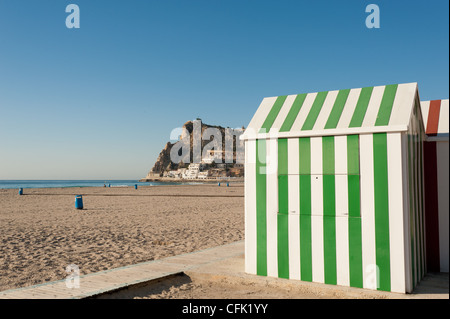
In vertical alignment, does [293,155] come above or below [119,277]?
above

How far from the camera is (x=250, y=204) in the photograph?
5.46 meters

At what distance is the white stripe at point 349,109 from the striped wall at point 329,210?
21 centimetres

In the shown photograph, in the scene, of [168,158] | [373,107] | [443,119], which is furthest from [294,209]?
[168,158]

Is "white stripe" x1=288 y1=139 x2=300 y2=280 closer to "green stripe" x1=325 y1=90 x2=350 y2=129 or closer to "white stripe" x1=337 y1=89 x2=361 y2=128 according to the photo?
"green stripe" x1=325 y1=90 x2=350 y2=129

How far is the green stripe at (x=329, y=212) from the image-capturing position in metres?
4.87

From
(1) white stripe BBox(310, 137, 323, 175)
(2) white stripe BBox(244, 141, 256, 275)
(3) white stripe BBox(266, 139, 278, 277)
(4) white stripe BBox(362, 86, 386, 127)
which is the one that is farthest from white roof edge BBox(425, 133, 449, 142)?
(2) white stripe BBox(244, 141, 256, 275)

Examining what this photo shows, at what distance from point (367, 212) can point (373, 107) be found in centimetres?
134

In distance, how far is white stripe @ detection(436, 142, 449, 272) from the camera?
549 centimetres

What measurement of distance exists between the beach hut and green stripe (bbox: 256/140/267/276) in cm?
236

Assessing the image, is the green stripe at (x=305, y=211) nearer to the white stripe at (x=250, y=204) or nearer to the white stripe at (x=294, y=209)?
the white stripe at (x=294, y=209)

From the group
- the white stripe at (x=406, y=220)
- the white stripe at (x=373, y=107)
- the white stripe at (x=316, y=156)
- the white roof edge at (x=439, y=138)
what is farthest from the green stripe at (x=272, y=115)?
the white roof edge at (x=439, y=138)

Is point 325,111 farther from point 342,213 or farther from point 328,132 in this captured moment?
point 342,213

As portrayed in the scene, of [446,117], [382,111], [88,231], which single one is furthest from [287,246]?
[88,231]
